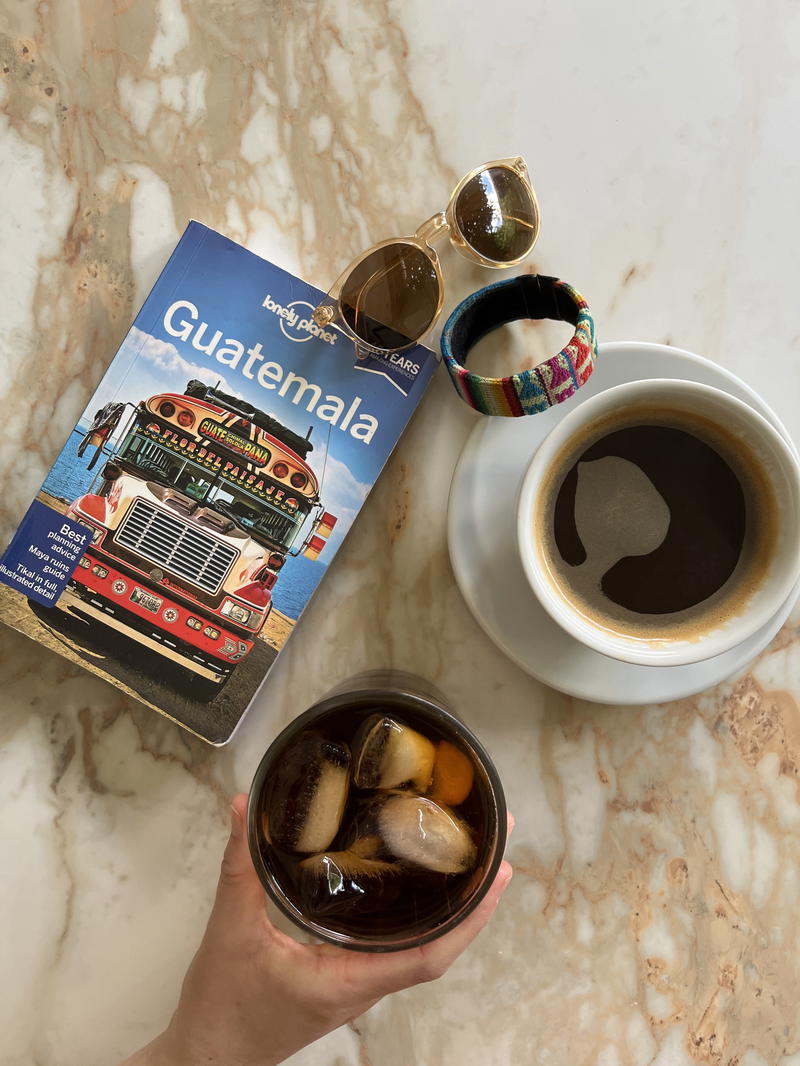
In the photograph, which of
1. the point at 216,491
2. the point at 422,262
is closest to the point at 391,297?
the point at 422,262

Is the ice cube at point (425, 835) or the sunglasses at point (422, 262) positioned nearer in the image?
the ice cube at point (425, 835)

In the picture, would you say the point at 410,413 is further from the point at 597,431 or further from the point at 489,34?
the point at 489,34

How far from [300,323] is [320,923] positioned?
25.0 inches

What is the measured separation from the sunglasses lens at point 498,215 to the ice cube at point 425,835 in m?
0.61

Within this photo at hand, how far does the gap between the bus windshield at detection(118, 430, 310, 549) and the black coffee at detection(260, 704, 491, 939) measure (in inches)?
10.9

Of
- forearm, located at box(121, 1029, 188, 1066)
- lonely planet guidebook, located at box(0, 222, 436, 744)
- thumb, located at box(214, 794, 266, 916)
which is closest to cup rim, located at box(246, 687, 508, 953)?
thumb, located at box(214, 794, 266, 916)

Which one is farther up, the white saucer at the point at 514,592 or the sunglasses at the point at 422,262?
the sunglasses at the point at 422,262

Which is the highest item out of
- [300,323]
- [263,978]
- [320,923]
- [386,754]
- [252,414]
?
[300,323]

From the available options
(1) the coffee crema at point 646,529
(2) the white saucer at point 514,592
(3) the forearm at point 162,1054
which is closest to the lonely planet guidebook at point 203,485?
(2) the white saucer at point 514,592

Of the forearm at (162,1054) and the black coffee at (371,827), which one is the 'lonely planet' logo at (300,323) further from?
the forearm at (162,1054)

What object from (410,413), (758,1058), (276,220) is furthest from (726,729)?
(276,220)

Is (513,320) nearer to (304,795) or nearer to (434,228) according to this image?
(434,228)

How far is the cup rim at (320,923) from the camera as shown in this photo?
27.1 inches

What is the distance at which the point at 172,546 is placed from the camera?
0.94 metres
